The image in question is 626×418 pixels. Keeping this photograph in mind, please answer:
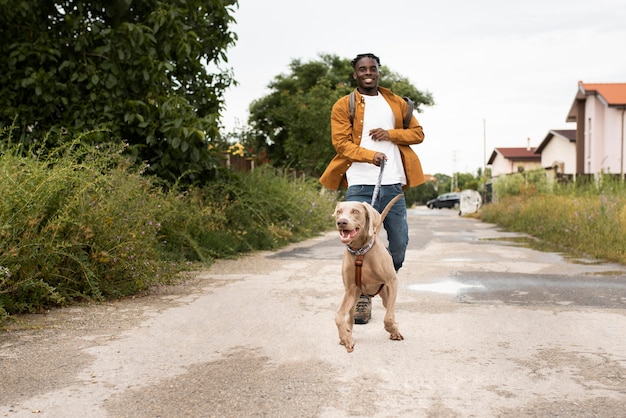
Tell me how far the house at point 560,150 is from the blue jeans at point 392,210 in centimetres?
4197

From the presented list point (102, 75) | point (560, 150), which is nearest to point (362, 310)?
point (102, 75)

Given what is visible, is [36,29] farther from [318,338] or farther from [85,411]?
[85,411]

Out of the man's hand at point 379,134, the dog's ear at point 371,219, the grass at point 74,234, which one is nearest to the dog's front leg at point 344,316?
the dog's ear at point 371,219

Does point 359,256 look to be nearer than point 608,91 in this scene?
Yes

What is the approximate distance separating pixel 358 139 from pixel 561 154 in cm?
4936

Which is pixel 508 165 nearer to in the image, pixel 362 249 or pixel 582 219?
pixel 582 219

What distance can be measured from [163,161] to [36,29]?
114 inches

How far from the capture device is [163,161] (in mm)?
11344

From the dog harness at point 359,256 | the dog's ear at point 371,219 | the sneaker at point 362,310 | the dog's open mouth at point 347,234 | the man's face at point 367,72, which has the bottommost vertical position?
the sneaker at point 362,310

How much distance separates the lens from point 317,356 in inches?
189

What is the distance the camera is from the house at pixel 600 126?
3244cm

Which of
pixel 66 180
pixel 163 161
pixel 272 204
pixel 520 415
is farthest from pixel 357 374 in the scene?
pixel 272 204

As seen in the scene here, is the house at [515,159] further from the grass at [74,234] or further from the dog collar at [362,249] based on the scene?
the dog collar at [362,249]

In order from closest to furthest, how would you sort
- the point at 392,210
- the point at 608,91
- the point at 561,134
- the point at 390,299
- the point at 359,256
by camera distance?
the point at 359,256 < the point at 390,299 < the point at 392,210 < the point at 608,91 < the point at 561,134
